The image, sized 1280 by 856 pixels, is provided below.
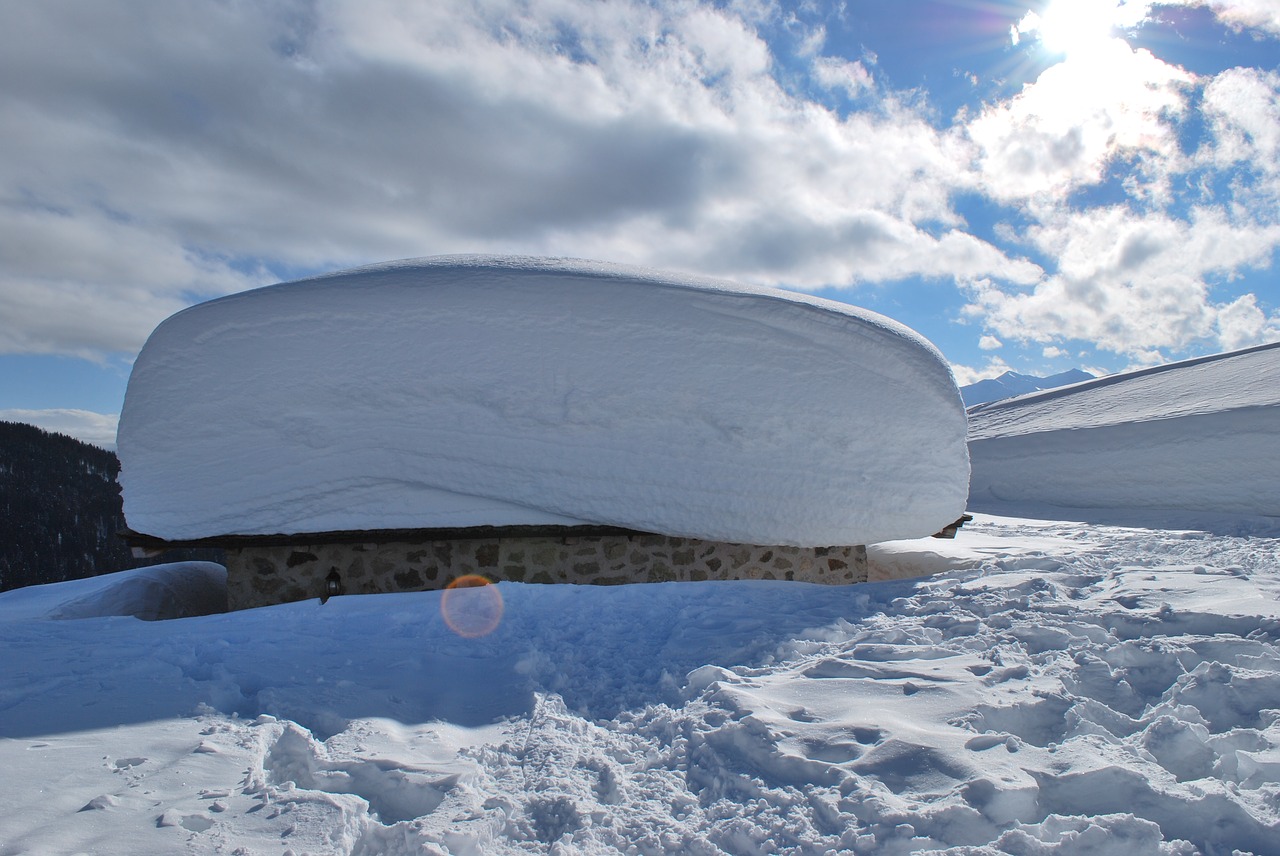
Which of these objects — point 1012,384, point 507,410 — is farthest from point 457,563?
point 1012,384

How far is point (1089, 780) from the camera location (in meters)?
2.51

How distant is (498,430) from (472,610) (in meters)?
1.89

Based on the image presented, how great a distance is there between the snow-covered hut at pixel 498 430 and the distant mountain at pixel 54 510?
48026mm

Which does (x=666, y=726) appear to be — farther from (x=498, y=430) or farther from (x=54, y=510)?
(x=54, y=510)

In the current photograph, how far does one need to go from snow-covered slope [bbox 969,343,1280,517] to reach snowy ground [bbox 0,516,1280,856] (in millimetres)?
10236

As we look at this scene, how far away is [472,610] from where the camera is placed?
16.7 ft

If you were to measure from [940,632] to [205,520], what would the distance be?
598 centimetres

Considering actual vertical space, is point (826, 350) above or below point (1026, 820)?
above

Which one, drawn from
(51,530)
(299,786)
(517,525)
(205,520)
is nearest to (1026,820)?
(299,786)

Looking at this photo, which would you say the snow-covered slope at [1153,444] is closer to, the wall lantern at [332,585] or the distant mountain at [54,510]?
the wall lantern at [332,585]

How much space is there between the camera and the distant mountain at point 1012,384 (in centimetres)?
13312

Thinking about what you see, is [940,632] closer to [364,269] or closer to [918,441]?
[918,441]

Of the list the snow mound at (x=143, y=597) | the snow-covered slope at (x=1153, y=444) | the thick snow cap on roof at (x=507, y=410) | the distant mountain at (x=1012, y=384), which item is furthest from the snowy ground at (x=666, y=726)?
the distant mountain at (x=1012, y=384)

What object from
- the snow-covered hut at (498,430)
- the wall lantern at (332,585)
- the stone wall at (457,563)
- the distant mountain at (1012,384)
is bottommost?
the wall lantern at (332,585)
